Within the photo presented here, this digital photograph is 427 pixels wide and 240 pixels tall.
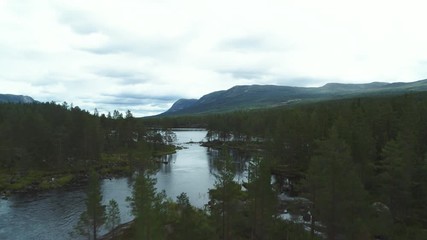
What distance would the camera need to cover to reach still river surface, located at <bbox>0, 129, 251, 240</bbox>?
55.2 meters

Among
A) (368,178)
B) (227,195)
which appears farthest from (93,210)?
(368,178)

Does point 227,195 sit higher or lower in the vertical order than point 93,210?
higher

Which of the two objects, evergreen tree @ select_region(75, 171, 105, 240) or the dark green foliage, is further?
the dark green foliage

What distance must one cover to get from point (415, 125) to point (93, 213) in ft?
200

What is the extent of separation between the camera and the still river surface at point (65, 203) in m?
55.2

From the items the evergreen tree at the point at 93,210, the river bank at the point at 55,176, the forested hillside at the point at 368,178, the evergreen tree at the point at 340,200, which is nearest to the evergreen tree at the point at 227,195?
the forested hillside at the point at 368,178

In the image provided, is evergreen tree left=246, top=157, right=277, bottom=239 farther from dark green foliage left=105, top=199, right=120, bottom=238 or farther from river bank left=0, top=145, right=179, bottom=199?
river bank left=0, top=145, right=179, bottom=199

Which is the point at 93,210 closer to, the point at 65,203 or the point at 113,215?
the point at 113,215

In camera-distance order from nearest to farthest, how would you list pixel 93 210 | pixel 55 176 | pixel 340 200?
1. pixel 340 200
2. pixel 93 210
3. pixel 55 176

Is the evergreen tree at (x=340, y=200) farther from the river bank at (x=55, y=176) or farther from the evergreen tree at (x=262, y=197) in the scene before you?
the river bank at (x=55, y=176)

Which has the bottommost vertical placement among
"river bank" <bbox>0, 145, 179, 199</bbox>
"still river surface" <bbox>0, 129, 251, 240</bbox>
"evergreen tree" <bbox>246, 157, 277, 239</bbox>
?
"still river surface" <bbox>0, 129, 251, 240</bbox>

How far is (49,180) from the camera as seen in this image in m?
92.1

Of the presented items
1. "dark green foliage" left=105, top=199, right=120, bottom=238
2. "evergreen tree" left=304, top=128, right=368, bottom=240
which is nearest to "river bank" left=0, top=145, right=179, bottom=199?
"dark green foliage" left=105, top=199, right=120, bottom=238

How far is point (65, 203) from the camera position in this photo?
71250 mm
